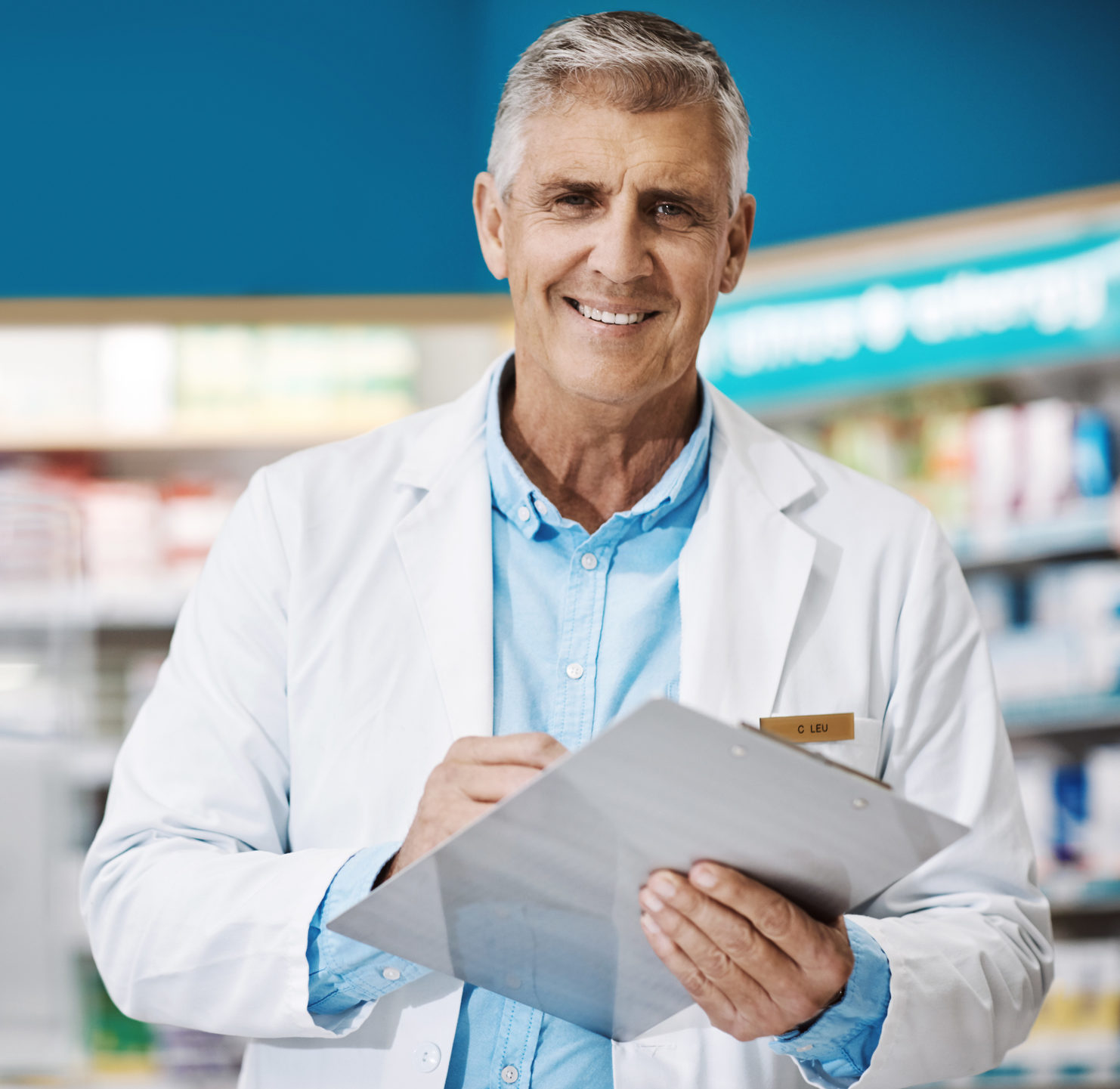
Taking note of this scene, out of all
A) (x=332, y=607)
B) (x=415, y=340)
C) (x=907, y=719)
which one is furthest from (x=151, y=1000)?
(x=415, y=340)

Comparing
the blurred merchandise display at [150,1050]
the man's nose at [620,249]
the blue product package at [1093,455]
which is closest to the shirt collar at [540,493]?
the man's nose at [620,249]

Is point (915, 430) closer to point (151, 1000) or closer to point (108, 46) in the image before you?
point (108, 46)

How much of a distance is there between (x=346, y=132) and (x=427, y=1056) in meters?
2.97

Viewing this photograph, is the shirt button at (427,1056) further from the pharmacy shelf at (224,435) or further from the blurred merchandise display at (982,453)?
the pharmacy shelf at (224,435)

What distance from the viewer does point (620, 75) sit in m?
1.54

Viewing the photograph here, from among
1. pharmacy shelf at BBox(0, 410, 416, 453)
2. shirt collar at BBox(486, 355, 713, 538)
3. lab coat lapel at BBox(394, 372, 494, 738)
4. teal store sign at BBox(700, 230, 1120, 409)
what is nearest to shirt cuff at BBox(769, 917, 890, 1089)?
lab coat lapel at BBox(394, 372, 494, 738)

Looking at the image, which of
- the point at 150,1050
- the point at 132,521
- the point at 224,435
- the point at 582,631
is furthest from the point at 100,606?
the point at 582,631

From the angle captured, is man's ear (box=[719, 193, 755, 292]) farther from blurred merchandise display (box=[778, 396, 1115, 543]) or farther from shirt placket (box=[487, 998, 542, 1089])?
blurred merchandise display (box=[778, 396, 1115, 543])

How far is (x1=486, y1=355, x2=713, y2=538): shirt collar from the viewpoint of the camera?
164 cm

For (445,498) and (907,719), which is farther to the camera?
(445,498)

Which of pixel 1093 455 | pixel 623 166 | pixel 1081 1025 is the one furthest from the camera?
pixel 1081 1025

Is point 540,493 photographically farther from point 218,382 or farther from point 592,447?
point 218,382

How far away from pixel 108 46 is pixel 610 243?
109 inches

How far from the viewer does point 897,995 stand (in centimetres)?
132
